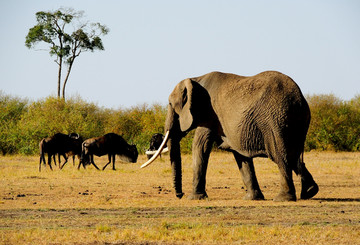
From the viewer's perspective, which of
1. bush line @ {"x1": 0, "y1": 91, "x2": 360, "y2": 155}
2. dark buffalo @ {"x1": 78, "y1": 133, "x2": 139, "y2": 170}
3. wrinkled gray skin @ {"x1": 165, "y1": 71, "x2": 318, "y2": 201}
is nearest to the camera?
wrinkled gray skin @ {"x1": 165, "y1": 71, "x2": 318, "y2": 201}

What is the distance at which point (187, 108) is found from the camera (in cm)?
1369

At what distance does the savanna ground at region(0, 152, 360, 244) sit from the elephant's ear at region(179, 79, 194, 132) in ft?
5.92

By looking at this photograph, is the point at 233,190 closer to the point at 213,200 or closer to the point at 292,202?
the point at 213,200

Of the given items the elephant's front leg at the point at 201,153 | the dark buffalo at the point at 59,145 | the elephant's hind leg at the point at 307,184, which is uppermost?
the dark buffalo at the point at 59,145

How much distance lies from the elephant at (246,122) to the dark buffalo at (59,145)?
15.1 m

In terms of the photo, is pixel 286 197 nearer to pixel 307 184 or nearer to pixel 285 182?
pixel 285 182

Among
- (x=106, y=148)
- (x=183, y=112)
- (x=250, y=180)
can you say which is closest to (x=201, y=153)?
(x=183, y=112)

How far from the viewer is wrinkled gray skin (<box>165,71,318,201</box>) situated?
41.2 feet

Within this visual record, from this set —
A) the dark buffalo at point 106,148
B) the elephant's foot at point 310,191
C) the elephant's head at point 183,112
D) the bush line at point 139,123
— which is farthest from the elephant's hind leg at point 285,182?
the bush line at point 139,123

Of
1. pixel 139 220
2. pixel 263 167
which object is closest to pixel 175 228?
pixel 139 220

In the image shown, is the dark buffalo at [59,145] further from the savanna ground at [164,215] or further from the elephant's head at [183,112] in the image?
the elephant's head at [183,112]

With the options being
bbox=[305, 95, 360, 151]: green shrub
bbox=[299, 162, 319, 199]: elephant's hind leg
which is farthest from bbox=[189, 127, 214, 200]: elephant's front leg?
bbox=[305, 95, 360, 151]: green shrub

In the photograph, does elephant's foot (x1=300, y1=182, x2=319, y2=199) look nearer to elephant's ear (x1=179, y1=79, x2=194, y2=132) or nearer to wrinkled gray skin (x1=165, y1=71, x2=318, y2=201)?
wrinkled gray skin (x1=165, y1=71, x2=318, y2=201)

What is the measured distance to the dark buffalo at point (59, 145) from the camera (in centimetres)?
2847
